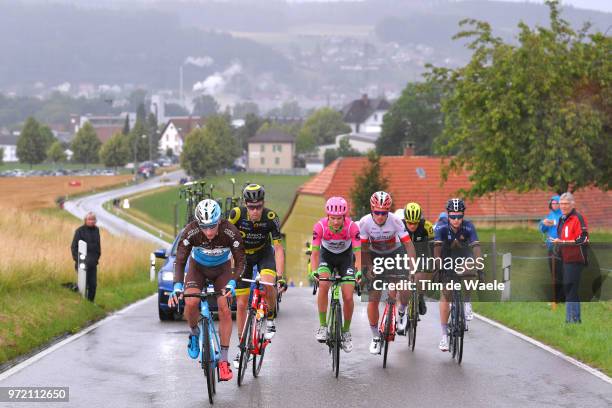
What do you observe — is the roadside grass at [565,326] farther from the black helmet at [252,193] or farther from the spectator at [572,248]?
the black helmet at [252,193]

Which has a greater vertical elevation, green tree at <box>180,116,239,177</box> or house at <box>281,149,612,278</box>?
green tree at <box>180,116,239,177</box>

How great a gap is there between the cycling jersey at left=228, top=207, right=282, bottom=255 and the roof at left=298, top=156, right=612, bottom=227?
47.5 metres

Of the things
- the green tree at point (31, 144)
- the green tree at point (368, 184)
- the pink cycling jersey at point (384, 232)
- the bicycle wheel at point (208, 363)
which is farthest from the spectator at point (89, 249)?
the green tree at point (31, 144)

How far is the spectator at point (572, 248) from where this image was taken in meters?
16.2

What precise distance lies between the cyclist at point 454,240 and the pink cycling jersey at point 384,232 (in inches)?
19.7

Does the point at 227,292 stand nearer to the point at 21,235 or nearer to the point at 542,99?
the point at 21,235

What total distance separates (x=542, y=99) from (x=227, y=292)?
31707 mm

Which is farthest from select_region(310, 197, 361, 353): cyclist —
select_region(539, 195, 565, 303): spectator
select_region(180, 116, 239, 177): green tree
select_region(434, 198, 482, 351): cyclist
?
select_region(180, 116, 239, 177): green tree

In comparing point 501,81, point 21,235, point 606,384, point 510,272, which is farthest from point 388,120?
point 606,384

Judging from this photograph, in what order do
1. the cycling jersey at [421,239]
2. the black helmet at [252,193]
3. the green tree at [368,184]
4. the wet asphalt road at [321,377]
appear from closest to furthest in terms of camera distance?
the wet asphalt road at [321,377] < the black helmet at [252,193] < the cycling jersey at [421,239] < the green tree at [368,184]

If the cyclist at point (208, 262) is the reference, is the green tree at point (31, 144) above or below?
above

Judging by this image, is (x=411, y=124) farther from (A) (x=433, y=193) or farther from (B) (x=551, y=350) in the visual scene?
(B) (x=551, y=350)

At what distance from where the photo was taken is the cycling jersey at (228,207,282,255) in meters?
12.3

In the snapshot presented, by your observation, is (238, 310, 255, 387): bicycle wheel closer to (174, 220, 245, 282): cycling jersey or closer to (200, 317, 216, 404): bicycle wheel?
(174, 220, 245, 282): cycling jersey
